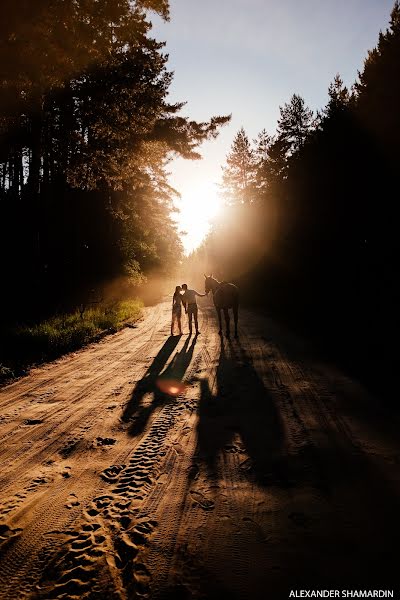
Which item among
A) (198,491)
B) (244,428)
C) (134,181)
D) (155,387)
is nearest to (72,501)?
(198,491)

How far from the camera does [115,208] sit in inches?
768

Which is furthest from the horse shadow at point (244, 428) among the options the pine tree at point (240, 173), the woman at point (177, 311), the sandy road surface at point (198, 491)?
the pine tree at point (240, 173)

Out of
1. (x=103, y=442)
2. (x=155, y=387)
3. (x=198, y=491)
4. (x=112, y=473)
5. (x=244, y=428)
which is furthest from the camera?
(x=155, y=387)

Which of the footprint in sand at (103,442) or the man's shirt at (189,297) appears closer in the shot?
the footprint in sand at (103,442)

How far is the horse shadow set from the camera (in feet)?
10.7

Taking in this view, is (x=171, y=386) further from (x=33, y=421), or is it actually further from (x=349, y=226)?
(x=349, y=226)

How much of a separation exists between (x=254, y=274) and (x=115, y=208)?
13.3 meters

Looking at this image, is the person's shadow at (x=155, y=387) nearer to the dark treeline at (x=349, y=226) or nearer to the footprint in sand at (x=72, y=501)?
the footprint in sand at (x=72, y=501)

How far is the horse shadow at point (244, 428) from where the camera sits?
325 centimetres

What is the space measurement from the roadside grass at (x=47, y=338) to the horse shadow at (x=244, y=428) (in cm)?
489

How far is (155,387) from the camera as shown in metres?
6.01

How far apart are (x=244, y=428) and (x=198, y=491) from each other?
1359mm

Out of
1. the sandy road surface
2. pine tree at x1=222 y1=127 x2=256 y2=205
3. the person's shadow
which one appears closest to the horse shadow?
the sandy road surface

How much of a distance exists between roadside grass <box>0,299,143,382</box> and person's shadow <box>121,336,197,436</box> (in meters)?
3.10
